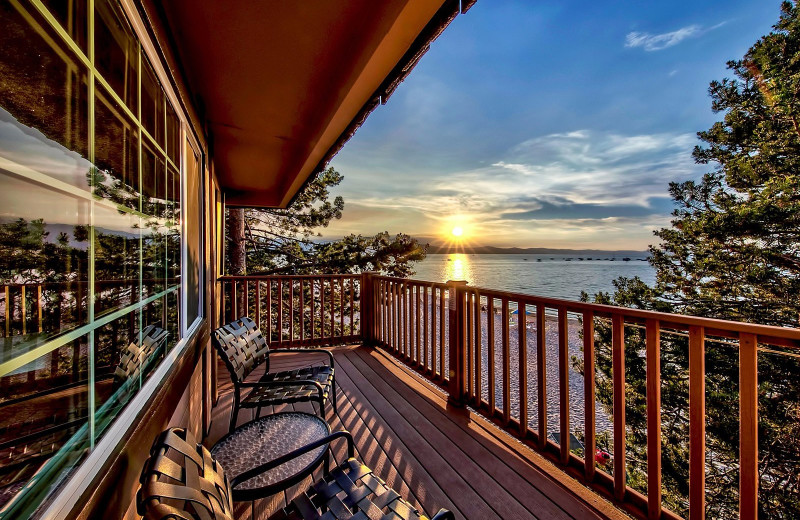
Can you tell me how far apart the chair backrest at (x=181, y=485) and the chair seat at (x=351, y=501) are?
12.5 inches

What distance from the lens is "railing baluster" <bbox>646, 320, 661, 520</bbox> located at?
1.68 metres

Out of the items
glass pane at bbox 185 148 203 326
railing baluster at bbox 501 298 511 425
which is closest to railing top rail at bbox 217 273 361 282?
glass pane at bbox 185 148 203 326

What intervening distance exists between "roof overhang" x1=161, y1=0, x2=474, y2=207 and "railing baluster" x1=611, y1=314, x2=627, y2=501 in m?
1.83

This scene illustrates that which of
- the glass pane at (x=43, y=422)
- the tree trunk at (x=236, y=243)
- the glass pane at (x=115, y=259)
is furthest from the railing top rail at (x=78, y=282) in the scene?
the tree trunk at (x=236, y=243)

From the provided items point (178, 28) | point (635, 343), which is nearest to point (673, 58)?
point (635, 343)

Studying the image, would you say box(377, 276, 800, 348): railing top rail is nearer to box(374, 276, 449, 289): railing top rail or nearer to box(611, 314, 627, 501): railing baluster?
box(611, 314, 627, 501): railing baluster

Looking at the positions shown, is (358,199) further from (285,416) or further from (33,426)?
(33,426)

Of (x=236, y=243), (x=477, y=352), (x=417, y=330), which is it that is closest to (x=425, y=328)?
(x=417, y=330)

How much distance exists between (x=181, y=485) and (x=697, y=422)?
2088 mm

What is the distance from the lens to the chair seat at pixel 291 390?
2.24 meters

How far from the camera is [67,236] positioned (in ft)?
2.62

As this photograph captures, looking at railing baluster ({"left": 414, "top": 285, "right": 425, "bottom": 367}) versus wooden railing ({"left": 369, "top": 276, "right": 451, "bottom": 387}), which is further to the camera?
railing baluster ({"left": 414, "top": 285, "right": 425, "bottom": 367})

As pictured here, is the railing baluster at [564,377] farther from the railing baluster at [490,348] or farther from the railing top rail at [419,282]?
the railing top rail at [419,282]

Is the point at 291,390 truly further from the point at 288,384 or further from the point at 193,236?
the point at 193,236
